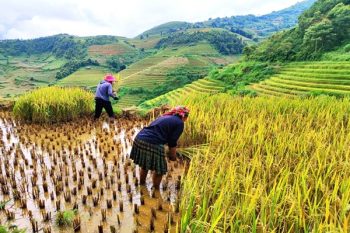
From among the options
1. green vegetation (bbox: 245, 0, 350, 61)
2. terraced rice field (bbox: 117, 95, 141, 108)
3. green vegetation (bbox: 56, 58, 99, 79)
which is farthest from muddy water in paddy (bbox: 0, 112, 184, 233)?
green vegetation (bbox: 56, 58, 99, 79)

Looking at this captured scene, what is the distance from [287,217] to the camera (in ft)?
8.98

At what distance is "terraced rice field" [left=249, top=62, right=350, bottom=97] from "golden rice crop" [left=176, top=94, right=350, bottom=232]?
17.9 meters

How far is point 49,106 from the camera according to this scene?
823 centimetres

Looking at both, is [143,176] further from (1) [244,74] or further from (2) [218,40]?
(2) [218,40]

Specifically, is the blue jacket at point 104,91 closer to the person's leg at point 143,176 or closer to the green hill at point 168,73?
the person's leg at point 143,176

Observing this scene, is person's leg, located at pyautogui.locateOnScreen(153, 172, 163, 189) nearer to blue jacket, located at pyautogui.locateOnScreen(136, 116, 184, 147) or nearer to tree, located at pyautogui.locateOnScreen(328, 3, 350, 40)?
blue jacket, located at pyautogui.locateOnScreen(136, 116, 184, 147)

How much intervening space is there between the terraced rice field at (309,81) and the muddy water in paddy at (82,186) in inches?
737

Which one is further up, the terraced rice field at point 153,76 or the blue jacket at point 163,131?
the blue jacket at point 163,131

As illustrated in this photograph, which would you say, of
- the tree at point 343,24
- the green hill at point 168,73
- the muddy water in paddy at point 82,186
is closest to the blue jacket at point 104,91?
the muddy water in paddy at point 82,186

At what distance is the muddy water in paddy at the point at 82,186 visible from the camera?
11.6 feet

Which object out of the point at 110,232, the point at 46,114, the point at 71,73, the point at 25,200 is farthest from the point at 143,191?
the point at 71,73

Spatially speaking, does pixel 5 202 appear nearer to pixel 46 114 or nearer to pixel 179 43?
pixel 46 114

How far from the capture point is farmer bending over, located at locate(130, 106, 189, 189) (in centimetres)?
436

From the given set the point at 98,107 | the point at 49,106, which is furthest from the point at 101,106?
the point at 49,106
